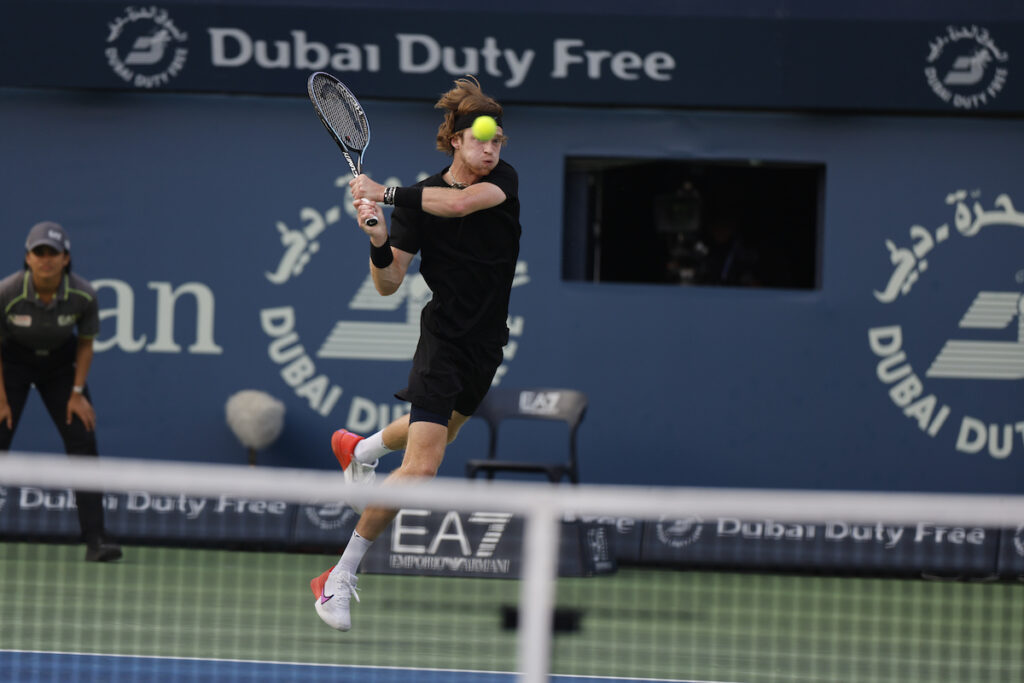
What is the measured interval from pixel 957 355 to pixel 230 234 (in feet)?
13.6

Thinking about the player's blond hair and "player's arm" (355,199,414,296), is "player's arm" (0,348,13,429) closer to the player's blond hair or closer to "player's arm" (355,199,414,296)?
"player's arm" (355,199,414,296)

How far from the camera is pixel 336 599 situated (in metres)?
4.34

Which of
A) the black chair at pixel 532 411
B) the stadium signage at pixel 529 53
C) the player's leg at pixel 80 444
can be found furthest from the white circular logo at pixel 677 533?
the player's leg at pixel 80 444

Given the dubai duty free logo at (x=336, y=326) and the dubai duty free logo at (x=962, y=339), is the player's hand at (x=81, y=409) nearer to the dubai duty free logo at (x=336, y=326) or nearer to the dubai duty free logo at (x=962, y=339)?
the dubai duty free logo at (x=336, y=326)

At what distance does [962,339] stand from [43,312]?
4.85 m

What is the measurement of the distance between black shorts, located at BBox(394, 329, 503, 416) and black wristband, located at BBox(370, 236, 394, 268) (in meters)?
0.29

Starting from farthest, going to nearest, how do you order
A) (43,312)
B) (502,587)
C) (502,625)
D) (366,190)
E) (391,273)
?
(43,312), (502,587), (502,625), (391,273), (366,190)

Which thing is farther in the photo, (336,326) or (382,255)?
(336,326)

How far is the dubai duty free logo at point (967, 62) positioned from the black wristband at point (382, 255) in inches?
171

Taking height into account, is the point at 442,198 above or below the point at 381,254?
above

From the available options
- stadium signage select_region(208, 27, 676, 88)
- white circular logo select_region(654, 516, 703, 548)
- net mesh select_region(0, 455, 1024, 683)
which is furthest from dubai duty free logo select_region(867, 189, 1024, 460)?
stadium signage select_region(208, 27, 676, 88)

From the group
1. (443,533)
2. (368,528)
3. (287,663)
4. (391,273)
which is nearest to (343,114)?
(391,273)

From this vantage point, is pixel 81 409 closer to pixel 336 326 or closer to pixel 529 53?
pixel 336 326

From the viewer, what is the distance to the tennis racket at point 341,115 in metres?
4.69
